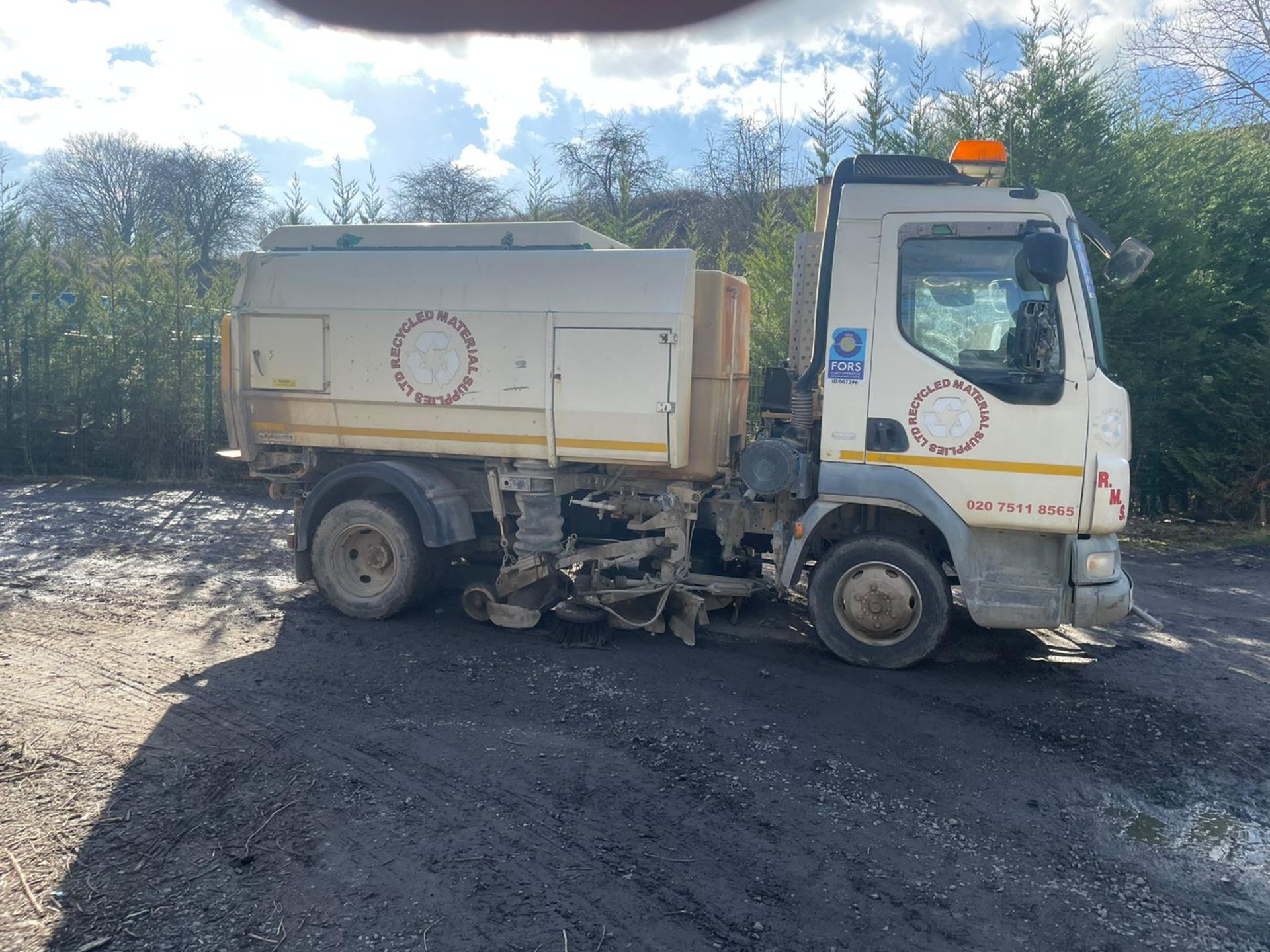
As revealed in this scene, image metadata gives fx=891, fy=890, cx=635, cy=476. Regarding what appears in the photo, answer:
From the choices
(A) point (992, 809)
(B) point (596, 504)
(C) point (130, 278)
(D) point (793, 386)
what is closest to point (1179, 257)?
(D) point (793, 386)

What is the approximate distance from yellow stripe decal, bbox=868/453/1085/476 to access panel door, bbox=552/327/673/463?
148 centimetres

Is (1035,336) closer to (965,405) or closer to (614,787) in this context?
(965,405)

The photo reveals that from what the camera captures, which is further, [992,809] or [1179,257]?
[1179,257]

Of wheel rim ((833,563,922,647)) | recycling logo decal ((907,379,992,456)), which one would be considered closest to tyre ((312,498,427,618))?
wheel rim ((833,563,922,647))

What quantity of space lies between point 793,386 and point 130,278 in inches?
484

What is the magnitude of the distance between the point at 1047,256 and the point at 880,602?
2.39 meters

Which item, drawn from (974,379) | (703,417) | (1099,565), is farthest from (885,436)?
(1099,565)

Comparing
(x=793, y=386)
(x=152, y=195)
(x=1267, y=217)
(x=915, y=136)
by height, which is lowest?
(x=793, y=386)

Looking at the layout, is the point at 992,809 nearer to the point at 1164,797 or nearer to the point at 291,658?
the point at 1164,797

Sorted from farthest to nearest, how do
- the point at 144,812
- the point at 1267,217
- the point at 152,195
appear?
the point at 152,195
the point at 1267,217
the point at 144,812

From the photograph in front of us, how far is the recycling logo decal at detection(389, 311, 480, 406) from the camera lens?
645 centimetres

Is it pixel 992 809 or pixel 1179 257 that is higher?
pixel 1179 257

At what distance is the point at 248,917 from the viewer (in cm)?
320

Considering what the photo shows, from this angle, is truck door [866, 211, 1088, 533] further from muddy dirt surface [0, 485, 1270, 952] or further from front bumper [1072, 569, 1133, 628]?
muddy dirt surface [0, 485, 1270, 952]
